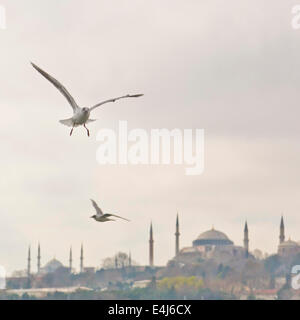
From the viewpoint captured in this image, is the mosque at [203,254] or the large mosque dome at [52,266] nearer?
the mosque at [203,254]

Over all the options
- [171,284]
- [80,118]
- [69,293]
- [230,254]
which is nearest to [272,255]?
[230,254]

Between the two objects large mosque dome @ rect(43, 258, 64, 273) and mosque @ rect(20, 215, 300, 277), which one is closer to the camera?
mosque @ rect(20, 215, 300, 277)
